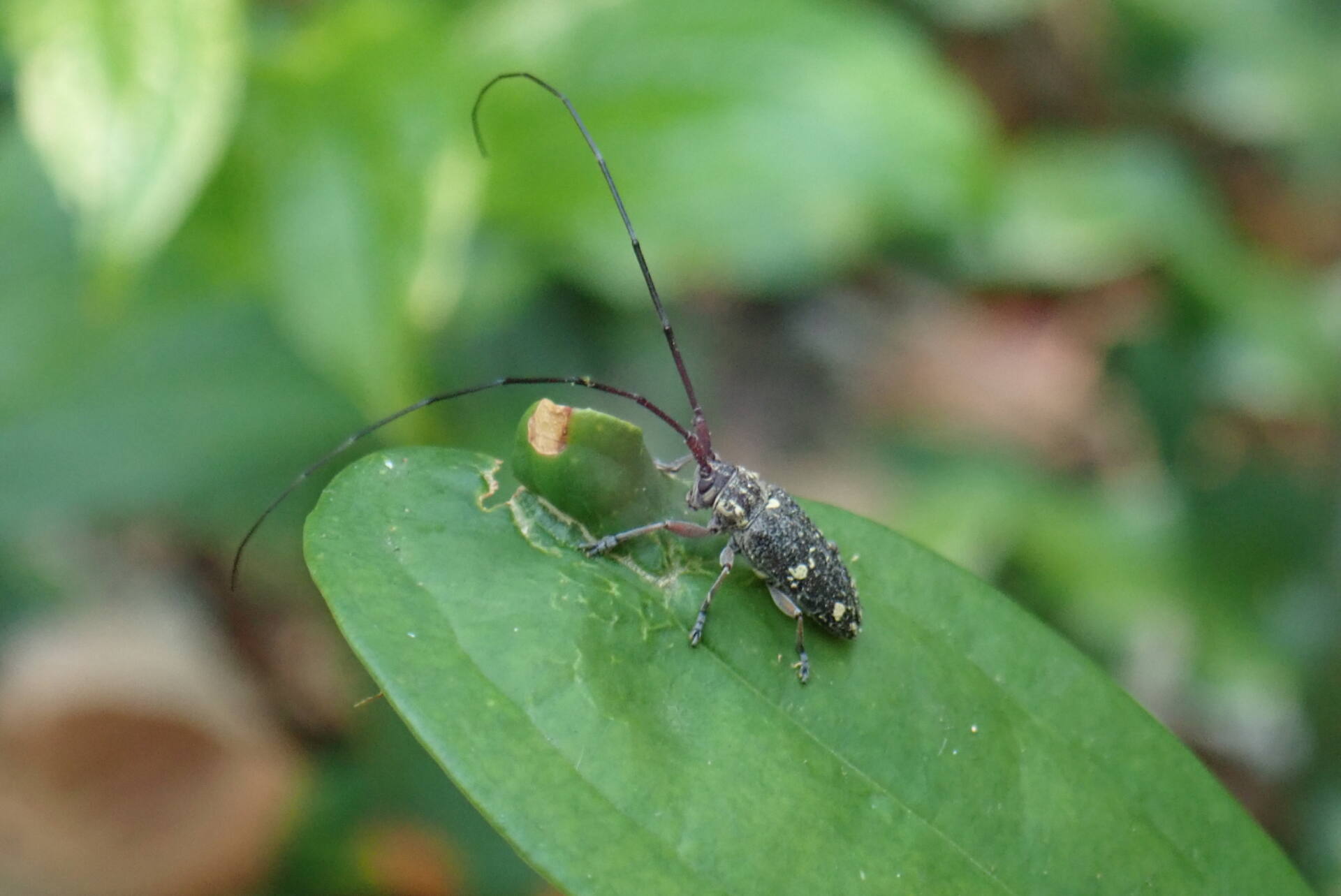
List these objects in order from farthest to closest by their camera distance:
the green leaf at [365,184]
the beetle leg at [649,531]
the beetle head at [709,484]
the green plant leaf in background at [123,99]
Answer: the green leaf at [365,184], the green plant leaf in background at [123,99], the beetle head at [709,484], the beetle leg at [649,531]

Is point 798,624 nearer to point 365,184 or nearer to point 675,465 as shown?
point 675,465

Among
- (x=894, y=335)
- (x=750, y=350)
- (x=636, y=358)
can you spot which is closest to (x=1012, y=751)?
(x=636, y=358)

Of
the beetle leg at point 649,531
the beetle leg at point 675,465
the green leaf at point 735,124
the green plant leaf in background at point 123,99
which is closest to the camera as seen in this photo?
the beetle leg at point 649,531

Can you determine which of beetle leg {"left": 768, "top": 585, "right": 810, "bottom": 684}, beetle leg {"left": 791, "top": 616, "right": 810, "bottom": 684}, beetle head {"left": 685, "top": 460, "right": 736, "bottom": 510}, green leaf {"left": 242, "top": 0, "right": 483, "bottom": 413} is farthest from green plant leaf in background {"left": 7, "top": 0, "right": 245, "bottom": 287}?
beetle leg {"left": 791, "top": 616, "right": 810, "bottom": 684}

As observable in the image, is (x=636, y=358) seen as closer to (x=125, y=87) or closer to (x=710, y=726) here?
(x=125, y=87)

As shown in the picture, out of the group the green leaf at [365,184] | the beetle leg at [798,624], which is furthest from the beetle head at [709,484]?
the green leaf at [365,184]

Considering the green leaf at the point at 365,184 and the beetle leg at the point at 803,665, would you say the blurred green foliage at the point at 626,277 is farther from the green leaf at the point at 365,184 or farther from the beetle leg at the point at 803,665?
the beetle leg at the point at 803,665

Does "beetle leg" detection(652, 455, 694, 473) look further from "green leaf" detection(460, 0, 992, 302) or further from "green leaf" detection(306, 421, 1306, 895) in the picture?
"green leaf" detection(460, 0, 992, 302)
